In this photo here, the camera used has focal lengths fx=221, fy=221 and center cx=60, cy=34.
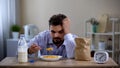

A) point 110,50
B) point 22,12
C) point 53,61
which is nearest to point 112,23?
point 110,50

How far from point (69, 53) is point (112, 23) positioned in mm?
2051

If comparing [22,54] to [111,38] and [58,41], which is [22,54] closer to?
[58,41]

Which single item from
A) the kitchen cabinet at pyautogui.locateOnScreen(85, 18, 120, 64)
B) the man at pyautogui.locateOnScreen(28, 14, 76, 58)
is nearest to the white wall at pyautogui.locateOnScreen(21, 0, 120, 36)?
the kitchen cabinet at pyautogui.locateOnScreen(85, 18, 120, 64)

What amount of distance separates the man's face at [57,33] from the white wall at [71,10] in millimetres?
1762

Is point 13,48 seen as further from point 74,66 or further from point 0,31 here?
point 74,66

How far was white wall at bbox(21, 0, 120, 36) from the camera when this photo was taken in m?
4.03

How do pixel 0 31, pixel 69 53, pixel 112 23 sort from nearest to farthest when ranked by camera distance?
1. pixel 69 53
2. pixel 0 31
3. pixel 112 23

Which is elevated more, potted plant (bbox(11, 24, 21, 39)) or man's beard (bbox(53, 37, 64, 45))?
potted plant (bbox(11, 24, 21, 39))

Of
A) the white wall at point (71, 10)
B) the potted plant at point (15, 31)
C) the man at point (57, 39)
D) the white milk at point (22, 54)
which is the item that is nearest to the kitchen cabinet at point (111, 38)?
the white wall at point (71, 10)

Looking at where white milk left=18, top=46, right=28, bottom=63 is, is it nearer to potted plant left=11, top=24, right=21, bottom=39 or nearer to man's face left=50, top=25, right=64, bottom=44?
man's face left=50, top=25, right=64, bottom=44

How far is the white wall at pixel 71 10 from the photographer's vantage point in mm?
4031

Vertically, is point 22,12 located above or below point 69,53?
above

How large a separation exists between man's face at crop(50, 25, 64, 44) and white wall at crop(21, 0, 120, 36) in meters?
1.76

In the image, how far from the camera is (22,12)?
4.12m
